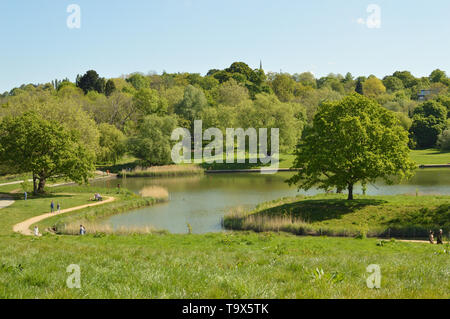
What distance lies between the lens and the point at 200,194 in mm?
57469

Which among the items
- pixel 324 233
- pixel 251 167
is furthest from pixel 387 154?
pixel 251 167

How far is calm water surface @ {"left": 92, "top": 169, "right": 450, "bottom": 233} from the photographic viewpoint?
134 ft

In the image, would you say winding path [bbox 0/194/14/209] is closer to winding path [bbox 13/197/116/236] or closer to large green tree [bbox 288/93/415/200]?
winding path [bbox 13/197/116/236]

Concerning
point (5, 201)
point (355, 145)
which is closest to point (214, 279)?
point (355, 145)

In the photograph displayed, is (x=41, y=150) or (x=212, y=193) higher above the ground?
(x=41, y=150)

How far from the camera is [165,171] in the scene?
81.2m

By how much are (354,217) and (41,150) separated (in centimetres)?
3837

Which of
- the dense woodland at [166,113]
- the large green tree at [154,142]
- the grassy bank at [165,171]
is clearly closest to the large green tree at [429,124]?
the dense woodland at [166,113]

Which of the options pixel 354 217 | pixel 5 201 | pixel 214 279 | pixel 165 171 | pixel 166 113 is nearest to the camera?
pixel 214 279

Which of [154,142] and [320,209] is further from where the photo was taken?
[154,142]

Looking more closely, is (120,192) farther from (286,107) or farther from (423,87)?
(423,87)

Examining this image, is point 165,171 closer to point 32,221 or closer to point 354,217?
point 32,221

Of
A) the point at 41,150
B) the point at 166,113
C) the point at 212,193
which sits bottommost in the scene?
the point at 212,193

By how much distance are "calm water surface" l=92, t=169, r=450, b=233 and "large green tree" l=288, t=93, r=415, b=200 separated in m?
10.6
